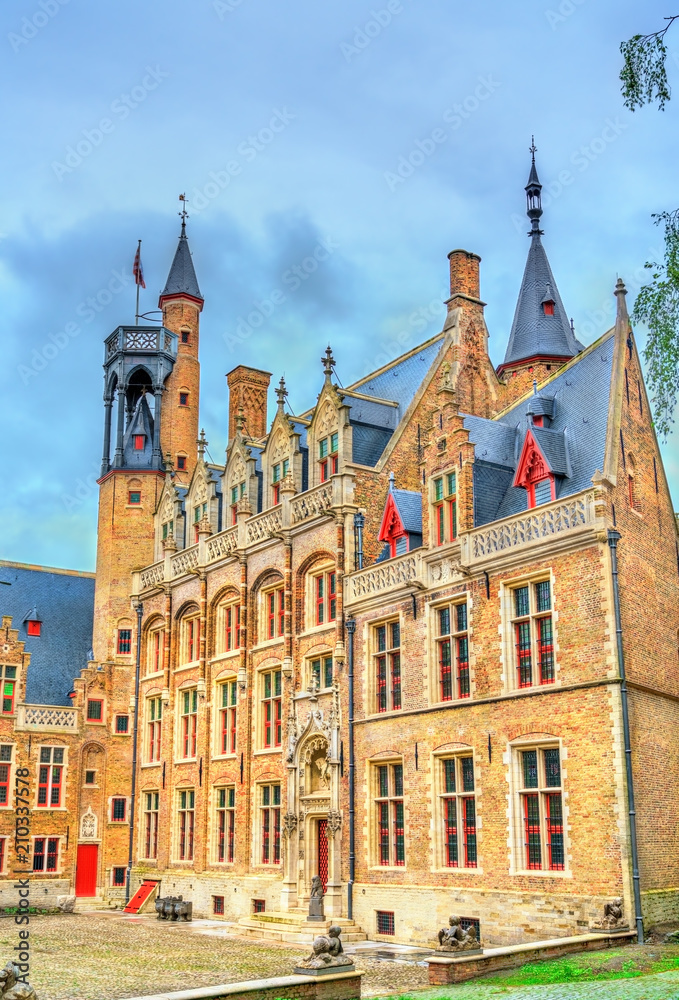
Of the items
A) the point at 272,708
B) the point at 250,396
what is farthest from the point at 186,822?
the point at 250,396

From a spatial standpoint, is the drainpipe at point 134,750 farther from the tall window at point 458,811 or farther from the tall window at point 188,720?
the tall window at point 458,811

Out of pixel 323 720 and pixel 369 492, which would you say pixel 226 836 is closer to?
pixel 323 720

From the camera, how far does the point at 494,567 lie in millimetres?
24422

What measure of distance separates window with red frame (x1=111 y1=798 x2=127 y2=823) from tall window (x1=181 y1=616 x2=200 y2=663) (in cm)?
653

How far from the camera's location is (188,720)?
3753 centimetres

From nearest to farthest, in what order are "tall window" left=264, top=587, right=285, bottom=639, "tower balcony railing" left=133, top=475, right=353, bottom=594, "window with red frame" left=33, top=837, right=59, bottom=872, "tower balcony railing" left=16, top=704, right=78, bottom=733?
"tower balcony railing" left=133, top=475, right=353, bottom=594, "tall window" left=264, top=587, right=285, bottom=639, "window with red frame" left=33, top=837, right=59, bottom=872, "tower balcony railing" left=16, top=704, right=78, bottom=733

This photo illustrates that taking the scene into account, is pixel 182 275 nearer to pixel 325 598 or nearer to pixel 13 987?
pixel 325 598

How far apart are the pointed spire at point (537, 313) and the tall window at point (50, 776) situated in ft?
71.3

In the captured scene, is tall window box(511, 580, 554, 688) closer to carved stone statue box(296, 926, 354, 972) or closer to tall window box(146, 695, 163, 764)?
carved stone statue box(296, 926, 354, 972)

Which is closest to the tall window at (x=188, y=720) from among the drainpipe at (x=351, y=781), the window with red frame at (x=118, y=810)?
the window with red frame at (x=118, y=810)

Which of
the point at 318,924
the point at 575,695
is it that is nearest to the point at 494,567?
the point at 575,695

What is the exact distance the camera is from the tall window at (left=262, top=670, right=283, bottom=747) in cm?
3244

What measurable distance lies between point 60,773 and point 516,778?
2257 centimetres

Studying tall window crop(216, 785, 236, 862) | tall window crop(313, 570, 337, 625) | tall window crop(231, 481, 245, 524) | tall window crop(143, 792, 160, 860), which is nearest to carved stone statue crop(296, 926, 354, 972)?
tall window crop(313, 570, 337, 625)
